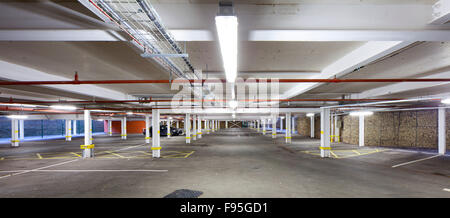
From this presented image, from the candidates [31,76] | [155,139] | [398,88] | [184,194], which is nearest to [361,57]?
[184,194]

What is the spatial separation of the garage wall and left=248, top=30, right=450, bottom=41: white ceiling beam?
58.4 feet

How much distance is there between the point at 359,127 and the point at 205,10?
20.8 metres

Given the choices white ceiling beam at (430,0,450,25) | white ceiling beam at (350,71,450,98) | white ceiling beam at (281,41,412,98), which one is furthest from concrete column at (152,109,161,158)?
white ceiling beam at (430,0,450,25)

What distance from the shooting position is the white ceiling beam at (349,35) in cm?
280

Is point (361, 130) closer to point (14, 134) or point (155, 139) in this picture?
point (155, 139)

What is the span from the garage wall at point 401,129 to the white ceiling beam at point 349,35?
17.8m

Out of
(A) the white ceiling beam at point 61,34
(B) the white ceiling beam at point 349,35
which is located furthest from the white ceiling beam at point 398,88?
(A) the white ceiling beam at point 61,34

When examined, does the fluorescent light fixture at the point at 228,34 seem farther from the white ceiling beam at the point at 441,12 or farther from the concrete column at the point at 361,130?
the concrete column at the point at 361,130

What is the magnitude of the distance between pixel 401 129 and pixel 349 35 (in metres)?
19.5

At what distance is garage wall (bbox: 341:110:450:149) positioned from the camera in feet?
50.3

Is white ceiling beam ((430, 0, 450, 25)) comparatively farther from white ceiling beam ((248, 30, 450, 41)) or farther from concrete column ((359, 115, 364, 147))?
concrete column ((359, 115, 364, 147))
